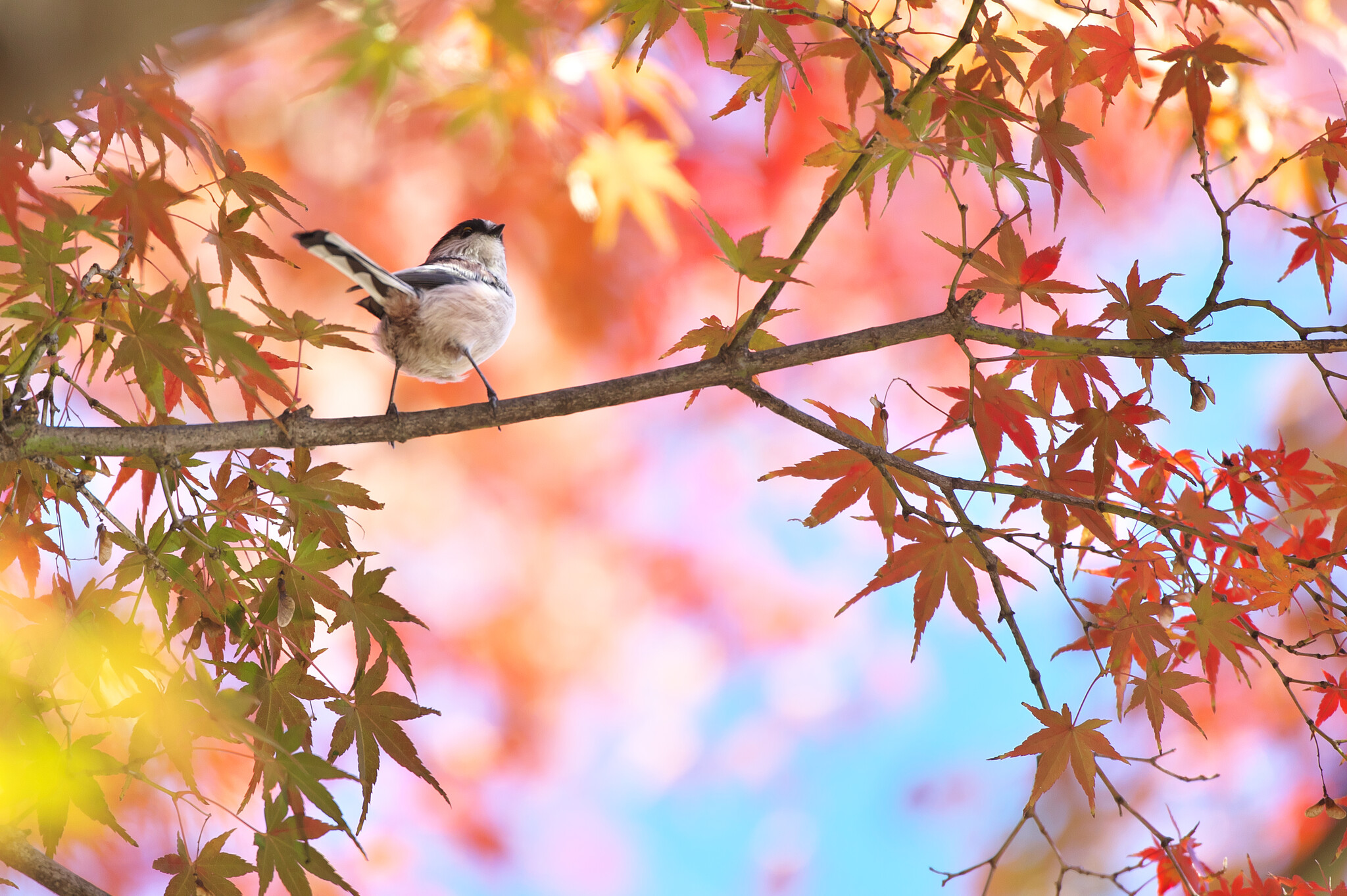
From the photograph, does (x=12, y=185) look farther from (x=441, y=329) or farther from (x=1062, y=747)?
(x=1062, y=747)

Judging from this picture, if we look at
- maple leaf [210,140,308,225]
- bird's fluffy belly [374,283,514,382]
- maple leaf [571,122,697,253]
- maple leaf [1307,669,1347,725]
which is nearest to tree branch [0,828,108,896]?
maple leaf [210,140,308,225]

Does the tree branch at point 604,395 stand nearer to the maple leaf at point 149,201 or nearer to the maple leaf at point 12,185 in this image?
the maple leaf at point 149,201

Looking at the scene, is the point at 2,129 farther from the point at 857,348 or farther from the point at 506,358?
the point at 506,358

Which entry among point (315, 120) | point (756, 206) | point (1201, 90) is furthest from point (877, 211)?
point (1201, 90)

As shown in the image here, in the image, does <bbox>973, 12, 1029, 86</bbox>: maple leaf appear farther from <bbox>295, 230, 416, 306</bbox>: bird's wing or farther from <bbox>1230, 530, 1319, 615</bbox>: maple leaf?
<bbox>295, 230, 416, 306</bbox>: bird's wing

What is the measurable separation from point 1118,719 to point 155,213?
1881 millimetres

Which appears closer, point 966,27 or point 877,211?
point 966,27

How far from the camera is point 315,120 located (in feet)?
15.9

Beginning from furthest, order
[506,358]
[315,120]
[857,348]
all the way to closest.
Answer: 1. [506,358]
2. [315,120]
3. [857,348]

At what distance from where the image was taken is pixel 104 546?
1.67 metres

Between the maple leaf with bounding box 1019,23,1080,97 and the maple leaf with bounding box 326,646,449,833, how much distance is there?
5.88ft

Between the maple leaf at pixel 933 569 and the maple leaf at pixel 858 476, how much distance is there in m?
0.08

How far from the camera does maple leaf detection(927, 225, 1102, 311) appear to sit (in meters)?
1.72

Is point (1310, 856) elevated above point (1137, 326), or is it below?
below
